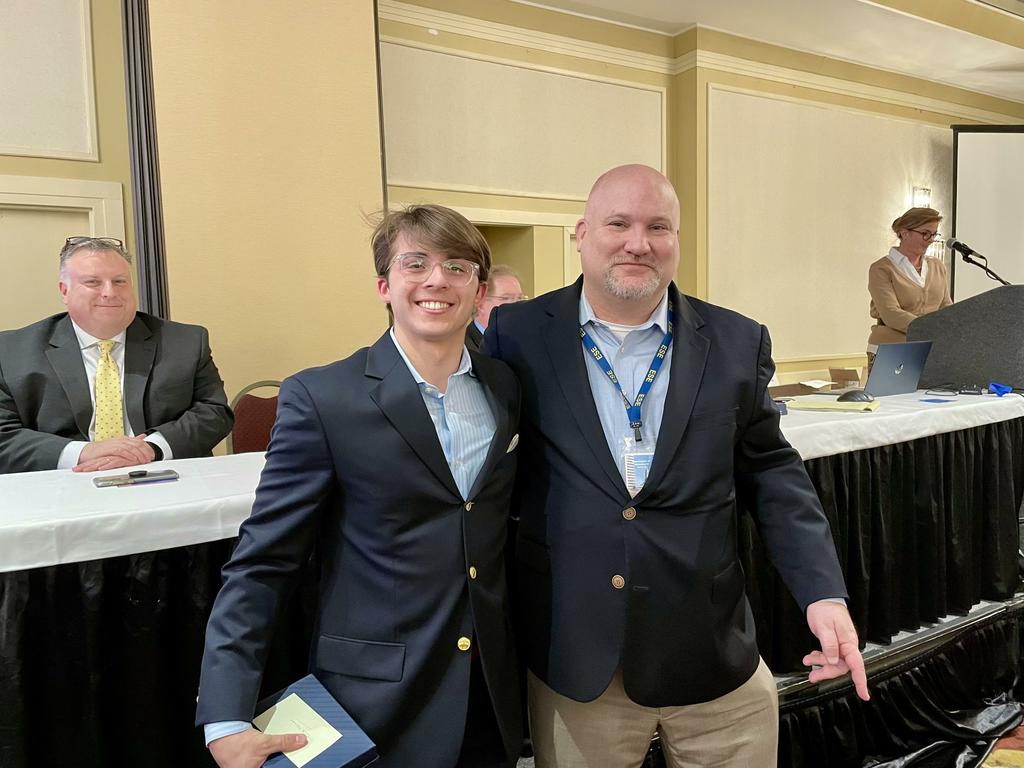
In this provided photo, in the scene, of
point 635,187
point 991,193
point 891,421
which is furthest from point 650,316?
point 991,193

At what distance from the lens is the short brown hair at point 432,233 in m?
1.15

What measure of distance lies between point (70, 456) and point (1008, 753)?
297cm

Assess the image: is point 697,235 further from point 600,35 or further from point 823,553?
point 823,553

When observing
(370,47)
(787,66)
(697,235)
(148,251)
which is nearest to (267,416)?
(148,251)

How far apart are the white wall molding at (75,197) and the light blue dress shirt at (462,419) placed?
3944 millimetres

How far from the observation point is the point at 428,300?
114cm

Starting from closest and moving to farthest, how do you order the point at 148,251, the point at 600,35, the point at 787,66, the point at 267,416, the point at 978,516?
the point at 978,516 → the point at 267,416 → the point at 148,251 → the point at 600,35 → the point at 787,66

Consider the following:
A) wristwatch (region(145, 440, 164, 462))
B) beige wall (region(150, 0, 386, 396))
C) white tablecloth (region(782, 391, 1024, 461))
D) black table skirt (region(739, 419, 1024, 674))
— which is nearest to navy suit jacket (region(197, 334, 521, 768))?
black table skirt (region(739, 419, 1024, 674))

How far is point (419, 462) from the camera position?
1.12 metres

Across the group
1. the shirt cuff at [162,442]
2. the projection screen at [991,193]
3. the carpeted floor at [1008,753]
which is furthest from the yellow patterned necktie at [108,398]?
the projection screen at [991,193]

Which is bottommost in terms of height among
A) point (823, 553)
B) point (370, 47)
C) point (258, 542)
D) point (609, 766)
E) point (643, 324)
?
point (609, 766)

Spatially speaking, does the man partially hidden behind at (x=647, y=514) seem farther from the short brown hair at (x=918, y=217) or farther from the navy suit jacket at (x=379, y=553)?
the short brown hair at (x=918, y=217)

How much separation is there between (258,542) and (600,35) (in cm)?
644

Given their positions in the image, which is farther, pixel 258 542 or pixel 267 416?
pixel 267 416
